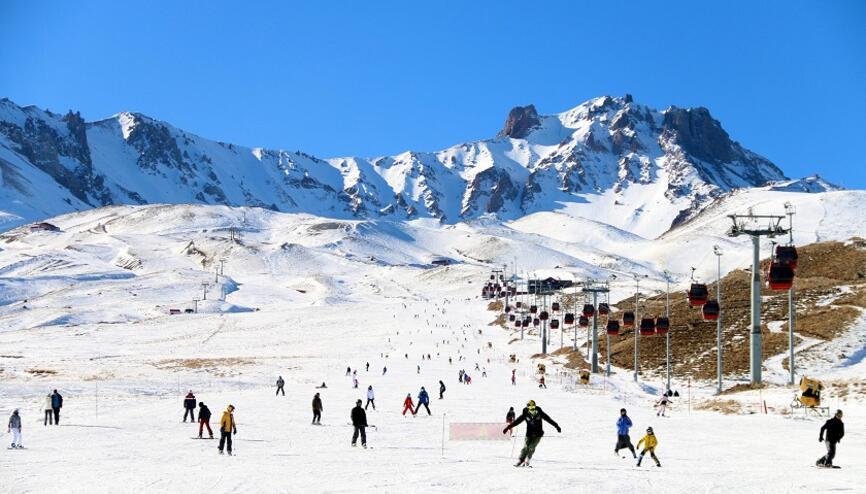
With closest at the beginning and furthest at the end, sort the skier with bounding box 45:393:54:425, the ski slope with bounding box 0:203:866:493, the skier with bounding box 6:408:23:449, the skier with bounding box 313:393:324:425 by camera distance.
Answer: the ski slope with bounding box 0:203:866:493, the skier with bounding box 6:408:23:449, the skier with bounding box 313:393:324:425, the skier with bounding box 45:393:54:425

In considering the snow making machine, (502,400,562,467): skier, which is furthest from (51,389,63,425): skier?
the snow making machine

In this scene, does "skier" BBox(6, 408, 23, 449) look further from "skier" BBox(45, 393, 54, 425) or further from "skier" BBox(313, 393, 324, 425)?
"skier" BBox(313, 393, 324, 425)

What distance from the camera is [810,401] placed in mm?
35344

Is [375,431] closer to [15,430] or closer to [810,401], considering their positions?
[15,430]

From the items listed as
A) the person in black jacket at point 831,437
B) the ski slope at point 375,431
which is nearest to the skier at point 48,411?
the ski slope at point 375,431

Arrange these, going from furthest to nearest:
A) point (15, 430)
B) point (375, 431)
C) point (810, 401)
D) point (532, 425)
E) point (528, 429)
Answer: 1. point (810, 401)
2. point (375, 431)
3. point (15, 430)
4. point (528, 429)
5. point (532, 425)

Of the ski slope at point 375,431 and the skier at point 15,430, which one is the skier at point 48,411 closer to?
the ski slope at point 375,431

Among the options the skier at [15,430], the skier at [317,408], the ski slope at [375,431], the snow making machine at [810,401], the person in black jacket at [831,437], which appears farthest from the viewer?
the snow making machine at [810,401]

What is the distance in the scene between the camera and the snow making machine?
1390 inches

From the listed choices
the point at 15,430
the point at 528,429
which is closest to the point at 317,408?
the point at 15,430

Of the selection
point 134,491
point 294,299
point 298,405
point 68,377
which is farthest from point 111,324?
point 134,491

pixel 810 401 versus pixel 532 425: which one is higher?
pixel 810 401

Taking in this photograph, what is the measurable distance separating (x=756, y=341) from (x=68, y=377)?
4995cm

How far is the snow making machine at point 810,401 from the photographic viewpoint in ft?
116
